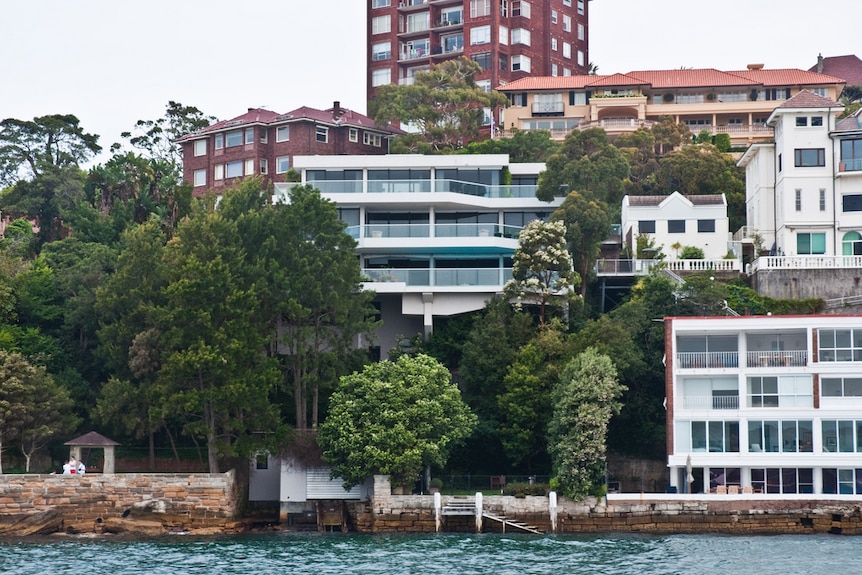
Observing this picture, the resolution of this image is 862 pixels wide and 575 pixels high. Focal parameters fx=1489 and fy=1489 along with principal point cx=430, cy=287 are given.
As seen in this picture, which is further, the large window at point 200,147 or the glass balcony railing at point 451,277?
the large window at point 200,147

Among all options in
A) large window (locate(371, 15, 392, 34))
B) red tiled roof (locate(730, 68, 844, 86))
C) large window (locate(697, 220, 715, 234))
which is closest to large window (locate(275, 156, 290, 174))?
large window (locate(371, 15, 392, 34))

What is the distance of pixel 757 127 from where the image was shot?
105750mm

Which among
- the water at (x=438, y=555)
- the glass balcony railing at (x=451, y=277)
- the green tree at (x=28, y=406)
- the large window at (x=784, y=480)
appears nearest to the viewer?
the water at (x=438, y=555)

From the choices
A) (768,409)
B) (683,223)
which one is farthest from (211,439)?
(683,223)

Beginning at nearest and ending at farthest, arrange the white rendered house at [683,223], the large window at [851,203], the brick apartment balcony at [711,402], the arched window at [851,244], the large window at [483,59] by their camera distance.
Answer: the brick apartment balcony at [711,402] → the arched window at [851,244] → the large window at [851,203] → the white rendered house at [683,223] → the large window at [483,59]

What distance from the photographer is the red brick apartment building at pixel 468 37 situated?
116250 millimetres

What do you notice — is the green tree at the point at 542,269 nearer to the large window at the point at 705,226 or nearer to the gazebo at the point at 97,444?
the large window at the point at 705,226

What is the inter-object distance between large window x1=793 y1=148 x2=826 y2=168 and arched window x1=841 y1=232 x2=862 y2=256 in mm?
4132

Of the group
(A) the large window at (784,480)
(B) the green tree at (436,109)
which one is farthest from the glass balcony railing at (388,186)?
(A) the large window at (784,480)

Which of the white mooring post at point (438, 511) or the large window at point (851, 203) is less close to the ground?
the large window at point (851, 203)

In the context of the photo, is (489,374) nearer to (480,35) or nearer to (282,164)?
(282,164)

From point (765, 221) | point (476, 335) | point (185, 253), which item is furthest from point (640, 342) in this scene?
point (185, 253)

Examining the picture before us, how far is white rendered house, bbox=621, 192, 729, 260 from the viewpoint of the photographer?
80875 mm

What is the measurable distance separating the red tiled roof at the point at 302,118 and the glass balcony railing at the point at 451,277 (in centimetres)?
2213
